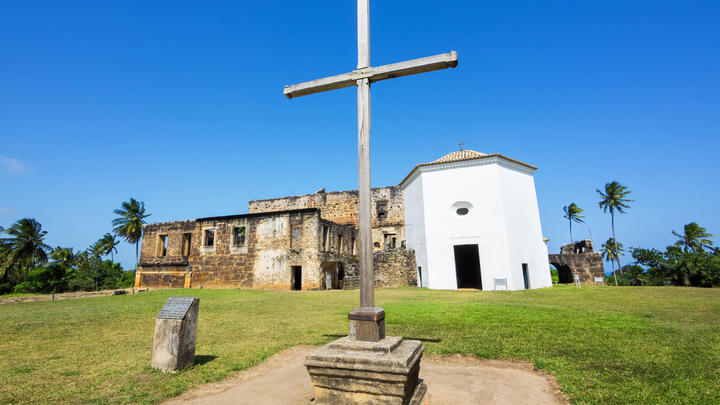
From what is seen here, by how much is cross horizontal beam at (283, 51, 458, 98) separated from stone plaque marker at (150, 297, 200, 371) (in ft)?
11.9

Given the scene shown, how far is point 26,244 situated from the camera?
→ 28422 mm

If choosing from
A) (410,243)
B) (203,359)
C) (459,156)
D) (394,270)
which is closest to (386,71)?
(203,359)

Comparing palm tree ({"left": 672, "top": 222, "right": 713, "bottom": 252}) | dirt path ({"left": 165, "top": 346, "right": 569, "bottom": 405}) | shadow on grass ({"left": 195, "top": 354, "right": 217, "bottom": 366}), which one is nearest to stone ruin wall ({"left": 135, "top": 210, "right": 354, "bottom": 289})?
shadow on grass ({"left": 195, "top": 354, "right": 217, "bottom": 366})

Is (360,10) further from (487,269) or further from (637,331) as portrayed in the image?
(487,269)

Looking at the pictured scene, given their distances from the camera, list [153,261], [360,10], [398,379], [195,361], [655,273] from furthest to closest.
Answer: [153,261]
[655,273]
[195,361]
[360,10]
[398,379]

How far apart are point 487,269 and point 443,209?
386cm

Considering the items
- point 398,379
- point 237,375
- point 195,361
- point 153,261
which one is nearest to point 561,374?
point 398,379

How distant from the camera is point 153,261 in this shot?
77.3 ft

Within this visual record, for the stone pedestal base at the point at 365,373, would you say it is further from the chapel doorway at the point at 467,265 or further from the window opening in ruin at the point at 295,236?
the chapel doorway at the point at 467,265

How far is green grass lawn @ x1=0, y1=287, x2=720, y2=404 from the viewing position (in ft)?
11.3

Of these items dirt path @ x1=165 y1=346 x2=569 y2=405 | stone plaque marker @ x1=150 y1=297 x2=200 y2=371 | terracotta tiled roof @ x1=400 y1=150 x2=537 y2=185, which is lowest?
dirt path @ x1=165 y1=346 x2=569 y2=405

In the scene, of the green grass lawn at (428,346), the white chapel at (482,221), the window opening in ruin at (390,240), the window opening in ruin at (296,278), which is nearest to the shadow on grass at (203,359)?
the green grass lawn at (428,346)

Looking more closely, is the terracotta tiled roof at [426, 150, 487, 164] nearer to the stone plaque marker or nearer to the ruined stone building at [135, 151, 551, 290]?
the ruined stone building at [135, 151, 551, 290]

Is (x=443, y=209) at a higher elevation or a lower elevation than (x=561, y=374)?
higher
